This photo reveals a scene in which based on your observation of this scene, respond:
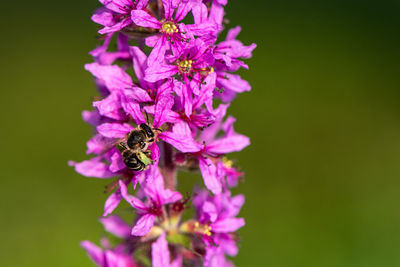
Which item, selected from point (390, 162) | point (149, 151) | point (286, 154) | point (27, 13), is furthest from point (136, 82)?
point (27, 13)

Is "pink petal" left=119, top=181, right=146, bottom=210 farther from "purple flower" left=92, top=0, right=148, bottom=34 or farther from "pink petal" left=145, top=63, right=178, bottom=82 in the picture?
"purple flower" left=92, top=0, right=148, bottom=34

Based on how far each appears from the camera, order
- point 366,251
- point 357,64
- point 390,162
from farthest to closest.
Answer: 1. point 357,64
2. point 390,162
3. point 366,251

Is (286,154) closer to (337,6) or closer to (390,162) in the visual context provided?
(390,162)

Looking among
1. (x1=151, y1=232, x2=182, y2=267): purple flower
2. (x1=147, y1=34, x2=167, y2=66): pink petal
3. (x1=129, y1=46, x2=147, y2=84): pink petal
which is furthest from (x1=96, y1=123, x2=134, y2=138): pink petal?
(x1=151, y1=232, x2=182, y2=267): purple flower

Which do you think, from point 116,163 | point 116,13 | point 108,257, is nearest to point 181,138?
point 116,163

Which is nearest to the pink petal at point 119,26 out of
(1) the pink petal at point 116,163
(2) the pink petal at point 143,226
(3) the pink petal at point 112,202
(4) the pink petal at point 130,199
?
(1) the pink petal at point 116,163

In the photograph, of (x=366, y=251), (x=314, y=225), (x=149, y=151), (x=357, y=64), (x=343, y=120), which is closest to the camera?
(x=149, y=151)

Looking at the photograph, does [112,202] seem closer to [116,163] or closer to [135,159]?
[116,163]
